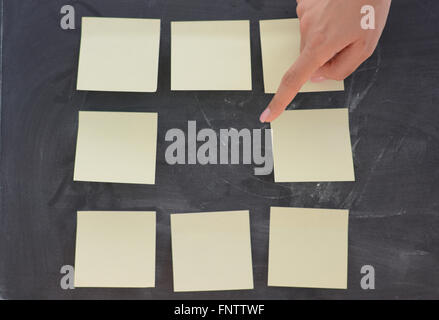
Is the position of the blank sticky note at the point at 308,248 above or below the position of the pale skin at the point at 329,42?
below

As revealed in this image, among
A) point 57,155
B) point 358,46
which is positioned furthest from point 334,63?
point 57,155

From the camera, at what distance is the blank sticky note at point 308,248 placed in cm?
62

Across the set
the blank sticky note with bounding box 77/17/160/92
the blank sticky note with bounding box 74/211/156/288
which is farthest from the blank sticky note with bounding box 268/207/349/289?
the blank sticky note with bounding box 77/17/160/92

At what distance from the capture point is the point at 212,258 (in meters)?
0.62

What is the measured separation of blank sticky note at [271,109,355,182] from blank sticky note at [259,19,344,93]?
5cm

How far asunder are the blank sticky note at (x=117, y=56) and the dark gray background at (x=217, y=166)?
0.7 inches

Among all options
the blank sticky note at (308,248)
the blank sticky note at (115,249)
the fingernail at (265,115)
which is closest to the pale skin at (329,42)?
the fingernail at (265,115)

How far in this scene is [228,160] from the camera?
2.09ft
